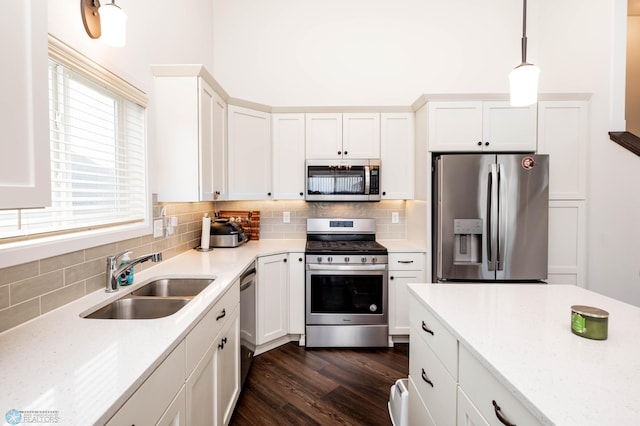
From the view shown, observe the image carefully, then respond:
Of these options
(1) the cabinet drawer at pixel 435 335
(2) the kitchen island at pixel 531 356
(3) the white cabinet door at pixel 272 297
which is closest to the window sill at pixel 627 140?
(2) the kitchen island at pixel 531 356

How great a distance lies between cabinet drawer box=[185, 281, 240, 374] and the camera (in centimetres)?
111

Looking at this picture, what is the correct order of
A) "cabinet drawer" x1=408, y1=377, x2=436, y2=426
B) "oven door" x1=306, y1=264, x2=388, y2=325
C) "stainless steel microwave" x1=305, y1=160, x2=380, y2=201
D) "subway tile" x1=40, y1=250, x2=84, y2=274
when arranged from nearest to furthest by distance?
"subway tile" x1=40, y1=250, x2=84, y2=274
"cabinet drawer" x1=408, y1=377, x2=436, y2=426
"oven door" x1=306, y1=264, x2=388, y2=325
"stainless steel microwave" x1=305, y1=160, x2=380, y2=201

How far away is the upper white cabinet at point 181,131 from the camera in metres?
2.01

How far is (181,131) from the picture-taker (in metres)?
2.05

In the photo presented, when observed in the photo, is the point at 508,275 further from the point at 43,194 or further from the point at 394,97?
the point at 43,194

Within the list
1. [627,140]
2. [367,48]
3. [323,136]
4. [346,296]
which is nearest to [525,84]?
[627,140]

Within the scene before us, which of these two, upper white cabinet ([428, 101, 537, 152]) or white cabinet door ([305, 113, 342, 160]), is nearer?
upper white cabinet ([428, 101, 537, 152])

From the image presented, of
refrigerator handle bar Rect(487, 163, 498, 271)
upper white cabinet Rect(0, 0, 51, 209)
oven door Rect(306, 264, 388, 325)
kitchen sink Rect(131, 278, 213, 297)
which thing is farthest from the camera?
oven door Rect(306, 264, 388, 325)

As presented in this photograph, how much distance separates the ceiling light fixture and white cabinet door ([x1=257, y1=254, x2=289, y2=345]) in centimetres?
172

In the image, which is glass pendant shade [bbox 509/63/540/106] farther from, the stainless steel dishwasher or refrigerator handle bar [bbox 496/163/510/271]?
the stainless steel dishwasher

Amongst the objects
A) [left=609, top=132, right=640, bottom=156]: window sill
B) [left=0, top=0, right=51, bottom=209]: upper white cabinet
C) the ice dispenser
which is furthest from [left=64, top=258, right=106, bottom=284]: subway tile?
[left=609, top=132, right=640, bottom=156]: window sill

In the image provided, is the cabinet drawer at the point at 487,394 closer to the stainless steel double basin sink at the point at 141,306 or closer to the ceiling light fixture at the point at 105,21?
the stainless steel double basin sink at the point at 141,306

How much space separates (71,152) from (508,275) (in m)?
3.08

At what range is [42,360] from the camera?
2.69ft
